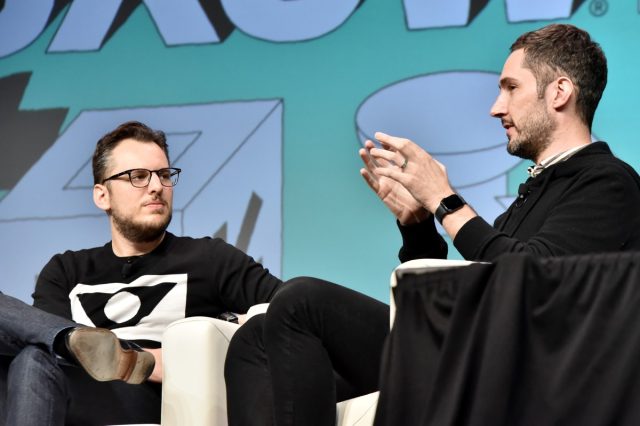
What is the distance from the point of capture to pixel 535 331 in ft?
5.05

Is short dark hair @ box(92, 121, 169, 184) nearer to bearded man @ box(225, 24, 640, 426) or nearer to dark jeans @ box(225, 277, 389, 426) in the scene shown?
bearded man @ box(225, 24, 640, 426)

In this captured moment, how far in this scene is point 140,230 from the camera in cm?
280

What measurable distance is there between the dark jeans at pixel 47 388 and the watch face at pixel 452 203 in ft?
2.90

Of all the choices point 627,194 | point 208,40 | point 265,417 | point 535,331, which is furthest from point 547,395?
point 208,40

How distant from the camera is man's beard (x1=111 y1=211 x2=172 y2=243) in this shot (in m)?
2.79

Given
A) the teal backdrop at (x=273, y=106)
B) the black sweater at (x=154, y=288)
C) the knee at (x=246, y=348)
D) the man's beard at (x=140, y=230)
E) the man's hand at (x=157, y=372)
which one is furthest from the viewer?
the teal backdrop at (x=273, y=106)

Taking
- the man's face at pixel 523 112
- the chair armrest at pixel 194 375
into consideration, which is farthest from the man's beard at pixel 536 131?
the chair armrest at pixel 194 375

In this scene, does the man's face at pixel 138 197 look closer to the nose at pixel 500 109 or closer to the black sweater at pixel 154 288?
the black sweater at pixel 154 288

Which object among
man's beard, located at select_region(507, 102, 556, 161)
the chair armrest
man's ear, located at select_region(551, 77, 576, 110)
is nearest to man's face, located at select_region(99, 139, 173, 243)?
the chair armrest

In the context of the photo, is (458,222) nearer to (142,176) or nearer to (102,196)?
(142,176)

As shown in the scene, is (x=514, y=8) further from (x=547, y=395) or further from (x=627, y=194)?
(x=547, y=395)

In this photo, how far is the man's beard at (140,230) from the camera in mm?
2795

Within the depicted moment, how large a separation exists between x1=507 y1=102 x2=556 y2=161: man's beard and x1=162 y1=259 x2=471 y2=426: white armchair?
35.9 inches

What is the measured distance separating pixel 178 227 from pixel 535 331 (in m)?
2.42
